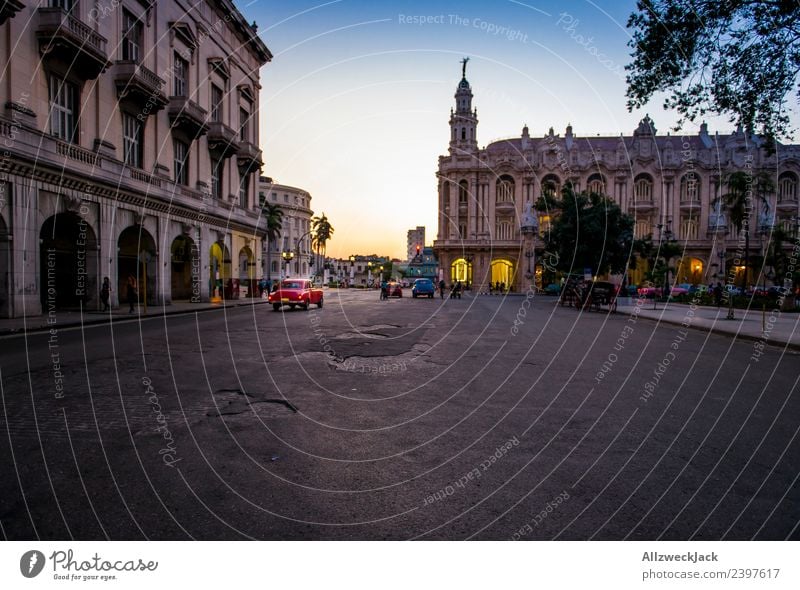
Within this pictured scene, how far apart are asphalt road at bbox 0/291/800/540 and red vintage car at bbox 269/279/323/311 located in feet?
60.7

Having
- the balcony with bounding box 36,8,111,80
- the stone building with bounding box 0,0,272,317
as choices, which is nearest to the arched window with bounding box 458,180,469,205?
the stone building with bounding box 0,0,272,317

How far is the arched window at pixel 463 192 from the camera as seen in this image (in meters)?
77.9

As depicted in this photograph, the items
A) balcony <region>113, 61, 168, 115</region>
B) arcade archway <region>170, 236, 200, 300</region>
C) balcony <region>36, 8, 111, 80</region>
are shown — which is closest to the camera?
balcony <region>36, 8, 111, 80</region>

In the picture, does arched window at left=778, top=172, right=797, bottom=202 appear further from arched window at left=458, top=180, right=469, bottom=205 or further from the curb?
the curb

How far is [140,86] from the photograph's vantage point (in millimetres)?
25469

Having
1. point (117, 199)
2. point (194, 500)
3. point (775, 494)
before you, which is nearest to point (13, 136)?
point (117, 199)

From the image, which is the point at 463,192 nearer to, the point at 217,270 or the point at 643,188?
the point at 643,188

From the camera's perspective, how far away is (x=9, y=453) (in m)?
4.37

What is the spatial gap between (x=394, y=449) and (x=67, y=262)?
25.3 metres

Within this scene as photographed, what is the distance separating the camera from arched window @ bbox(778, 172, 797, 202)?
71.4 metres

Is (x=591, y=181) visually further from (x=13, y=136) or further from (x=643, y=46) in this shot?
(x=13, y=136)

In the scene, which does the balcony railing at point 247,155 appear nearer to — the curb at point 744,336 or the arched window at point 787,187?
the curb at point 744,336

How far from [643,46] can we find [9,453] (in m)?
15.6

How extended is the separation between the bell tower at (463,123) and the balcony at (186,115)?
51033 millimetres
